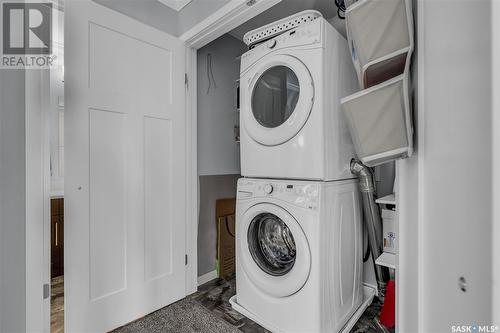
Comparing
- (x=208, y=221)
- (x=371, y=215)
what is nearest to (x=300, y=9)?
(x=371, y=215)

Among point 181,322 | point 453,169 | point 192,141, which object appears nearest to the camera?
point 453,169

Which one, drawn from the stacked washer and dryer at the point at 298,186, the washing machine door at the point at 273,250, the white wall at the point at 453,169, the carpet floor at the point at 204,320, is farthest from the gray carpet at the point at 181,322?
the white wall at the point at 453,169

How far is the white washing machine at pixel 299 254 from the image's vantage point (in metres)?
1.27

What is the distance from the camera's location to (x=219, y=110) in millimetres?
2283

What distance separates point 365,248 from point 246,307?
3.31 ft

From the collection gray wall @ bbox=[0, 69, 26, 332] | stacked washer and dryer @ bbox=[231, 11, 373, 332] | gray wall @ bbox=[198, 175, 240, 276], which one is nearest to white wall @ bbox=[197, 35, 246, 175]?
gray wall @ bbox=[198, 175, 240, 276]

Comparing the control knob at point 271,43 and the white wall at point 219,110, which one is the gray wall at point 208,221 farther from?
the control knob at point 271,43

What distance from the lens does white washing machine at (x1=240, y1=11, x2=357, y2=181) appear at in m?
1.33

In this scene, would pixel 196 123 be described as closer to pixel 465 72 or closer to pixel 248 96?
pixel 248 96

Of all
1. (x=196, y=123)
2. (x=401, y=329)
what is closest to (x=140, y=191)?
(x=196, y=123)

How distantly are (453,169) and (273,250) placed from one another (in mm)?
1285

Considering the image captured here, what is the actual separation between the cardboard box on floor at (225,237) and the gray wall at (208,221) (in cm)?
5

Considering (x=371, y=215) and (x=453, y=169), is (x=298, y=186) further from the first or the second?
(x=453, y=169)

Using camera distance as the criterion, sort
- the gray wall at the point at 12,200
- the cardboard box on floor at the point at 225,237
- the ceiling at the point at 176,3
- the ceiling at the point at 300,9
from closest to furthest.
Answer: the gray wall at the point at 12,200 → the ceiling at the point at 176,3 → the ceiling at the point at 300,9 → the cardboard box on floor at the point at 225,237
